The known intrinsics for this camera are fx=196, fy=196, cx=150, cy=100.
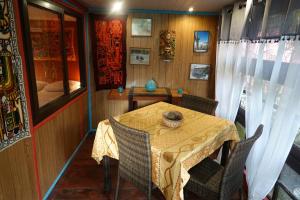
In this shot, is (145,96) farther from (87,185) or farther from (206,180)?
(206,180)

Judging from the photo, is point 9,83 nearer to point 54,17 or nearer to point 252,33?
point 54,17

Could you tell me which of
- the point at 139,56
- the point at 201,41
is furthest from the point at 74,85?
the point at 201,41

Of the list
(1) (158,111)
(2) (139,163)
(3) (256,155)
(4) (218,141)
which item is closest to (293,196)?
(3) (256,155)

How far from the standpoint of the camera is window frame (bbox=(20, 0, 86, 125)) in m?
1.59

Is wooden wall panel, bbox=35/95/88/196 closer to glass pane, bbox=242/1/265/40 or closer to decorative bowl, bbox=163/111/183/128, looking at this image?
decorative bowl, bbox=163/111/183/128

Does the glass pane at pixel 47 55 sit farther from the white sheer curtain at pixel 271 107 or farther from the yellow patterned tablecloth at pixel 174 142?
the white sheer curtain at pixel 271 107

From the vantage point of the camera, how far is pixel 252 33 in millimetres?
1945

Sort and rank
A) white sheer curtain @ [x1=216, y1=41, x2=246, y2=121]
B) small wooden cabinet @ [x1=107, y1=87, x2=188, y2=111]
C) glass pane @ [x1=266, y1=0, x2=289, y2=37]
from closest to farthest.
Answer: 1. glass pane @ [x1=266, y1=0, x2=289, y2=37]
2. white sheer curtain @ [x1=216, y1=41, x2=246, y2=121]
3. small wooden cabinet @ [x1=107, y1=87, x2=188, y2=111]

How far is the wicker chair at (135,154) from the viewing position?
56.4 inches

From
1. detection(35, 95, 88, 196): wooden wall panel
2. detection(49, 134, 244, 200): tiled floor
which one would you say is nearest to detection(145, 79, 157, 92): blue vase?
detection(35, 95, 88, 196): wooden wall panel

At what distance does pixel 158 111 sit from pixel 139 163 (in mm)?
837

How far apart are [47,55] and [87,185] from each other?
1.60m

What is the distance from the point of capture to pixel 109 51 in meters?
3.24

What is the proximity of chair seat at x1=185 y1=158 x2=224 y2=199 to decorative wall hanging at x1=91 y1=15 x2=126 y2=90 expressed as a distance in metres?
2.08
